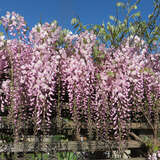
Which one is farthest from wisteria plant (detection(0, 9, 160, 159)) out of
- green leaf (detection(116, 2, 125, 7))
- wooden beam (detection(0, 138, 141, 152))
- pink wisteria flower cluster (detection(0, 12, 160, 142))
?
green leaf (detection(116, 2, 125, 7))

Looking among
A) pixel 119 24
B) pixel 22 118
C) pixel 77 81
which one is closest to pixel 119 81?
pixel 77 81

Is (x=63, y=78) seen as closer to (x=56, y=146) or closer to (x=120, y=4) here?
(x=56, y=146)

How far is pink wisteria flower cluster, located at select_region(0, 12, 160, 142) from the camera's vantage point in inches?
115

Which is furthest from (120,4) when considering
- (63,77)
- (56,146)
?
(56,146)

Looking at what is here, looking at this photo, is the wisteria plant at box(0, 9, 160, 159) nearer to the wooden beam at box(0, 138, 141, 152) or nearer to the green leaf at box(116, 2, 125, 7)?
the wooden beam at box(0, 138, 141, 152)

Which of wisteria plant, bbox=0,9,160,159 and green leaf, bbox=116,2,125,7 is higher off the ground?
green leaf, bbox=116,2,125,7

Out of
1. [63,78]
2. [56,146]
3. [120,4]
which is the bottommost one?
[56,146]

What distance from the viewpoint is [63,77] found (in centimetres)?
327

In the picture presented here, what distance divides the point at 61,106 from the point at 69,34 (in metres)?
1.20

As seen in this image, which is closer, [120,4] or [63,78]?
[63,78]

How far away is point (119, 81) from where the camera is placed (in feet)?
10.2

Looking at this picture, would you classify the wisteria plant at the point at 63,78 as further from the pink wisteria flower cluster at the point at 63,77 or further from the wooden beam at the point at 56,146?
the wooden beam at the point at 56,146

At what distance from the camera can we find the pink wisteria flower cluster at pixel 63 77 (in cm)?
293

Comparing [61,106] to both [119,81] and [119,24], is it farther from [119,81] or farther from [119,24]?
[119,24]
